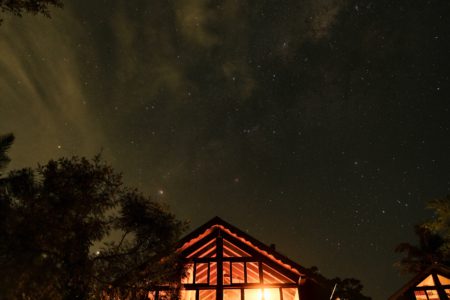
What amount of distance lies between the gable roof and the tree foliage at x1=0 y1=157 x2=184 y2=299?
179 cm

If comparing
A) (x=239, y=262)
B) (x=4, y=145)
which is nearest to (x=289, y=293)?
(x=239, y=262)

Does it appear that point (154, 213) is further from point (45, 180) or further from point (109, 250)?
point (45, 180)

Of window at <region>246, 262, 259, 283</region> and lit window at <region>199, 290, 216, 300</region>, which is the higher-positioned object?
window at <region>246, 262, 259, 283</region>

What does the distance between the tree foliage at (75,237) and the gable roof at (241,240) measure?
1.79 m

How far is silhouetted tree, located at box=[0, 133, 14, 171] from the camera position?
1336 centimetres

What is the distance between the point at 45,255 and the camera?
846 cm

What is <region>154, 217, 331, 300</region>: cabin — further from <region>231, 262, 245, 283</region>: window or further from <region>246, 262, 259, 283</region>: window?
<region>231, 262, 245, 283</region>: window

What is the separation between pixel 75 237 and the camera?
9.48 meters

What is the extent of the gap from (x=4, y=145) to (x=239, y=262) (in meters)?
12.0

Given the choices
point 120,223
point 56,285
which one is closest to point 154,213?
point 120,223

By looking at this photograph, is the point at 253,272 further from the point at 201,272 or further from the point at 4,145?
the point at 4,145

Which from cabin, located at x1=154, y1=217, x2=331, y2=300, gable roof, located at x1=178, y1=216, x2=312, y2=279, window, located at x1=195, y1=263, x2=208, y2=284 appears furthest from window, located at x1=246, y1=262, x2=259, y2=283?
window, located at x1=195, y1=263, x2=208, y2=284

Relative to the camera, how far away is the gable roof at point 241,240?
546 inches

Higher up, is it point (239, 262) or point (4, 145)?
point (4, 145)
